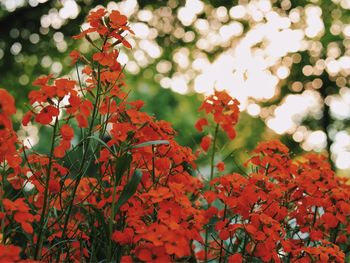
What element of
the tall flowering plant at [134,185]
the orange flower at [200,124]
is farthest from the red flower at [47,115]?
the orange flower at [200,124]

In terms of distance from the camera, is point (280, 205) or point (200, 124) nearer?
point (280, 205)

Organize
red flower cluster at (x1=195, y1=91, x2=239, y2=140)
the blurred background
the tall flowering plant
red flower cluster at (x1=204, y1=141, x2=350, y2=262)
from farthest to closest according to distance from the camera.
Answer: the blurred background, red flower cluster at (x1=195, y1=91, x2=239, y2=140), red flower cluster at (x1=204, y1=141, x2=350, y2=262), the tall flowering plant

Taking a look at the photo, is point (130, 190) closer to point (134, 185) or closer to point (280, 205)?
point (134, 185)

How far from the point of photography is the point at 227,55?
11.5m

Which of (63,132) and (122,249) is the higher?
(63,132)

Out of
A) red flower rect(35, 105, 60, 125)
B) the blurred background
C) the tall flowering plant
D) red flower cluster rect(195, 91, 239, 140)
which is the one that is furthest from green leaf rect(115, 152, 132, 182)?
the blurred background

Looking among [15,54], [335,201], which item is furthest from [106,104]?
[15,54]

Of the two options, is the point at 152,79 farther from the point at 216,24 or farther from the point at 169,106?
the point at 169,106

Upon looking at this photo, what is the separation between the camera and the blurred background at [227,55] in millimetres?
8945

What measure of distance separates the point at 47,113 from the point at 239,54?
10369 mm

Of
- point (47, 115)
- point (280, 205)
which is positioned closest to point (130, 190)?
point (47, 115)

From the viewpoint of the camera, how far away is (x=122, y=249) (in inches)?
55.7

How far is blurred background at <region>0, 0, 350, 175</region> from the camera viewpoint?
8.95 meters

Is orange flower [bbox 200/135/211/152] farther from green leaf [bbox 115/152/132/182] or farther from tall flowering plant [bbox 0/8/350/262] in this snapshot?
green leaf [bbox 115/152/132/182]
